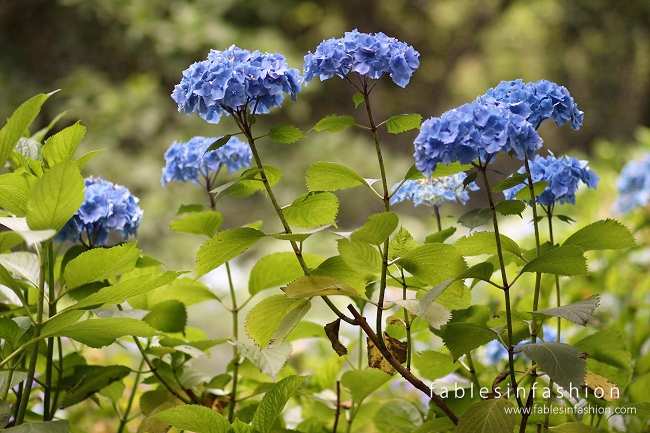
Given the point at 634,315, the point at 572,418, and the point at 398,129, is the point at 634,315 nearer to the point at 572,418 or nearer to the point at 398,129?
the point at 572,418

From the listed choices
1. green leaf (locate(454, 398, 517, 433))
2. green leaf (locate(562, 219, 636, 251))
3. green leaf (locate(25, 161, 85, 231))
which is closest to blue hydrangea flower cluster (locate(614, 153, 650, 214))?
green leaf (locate(562, 219, 636, 251))

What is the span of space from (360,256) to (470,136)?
0.15 metres

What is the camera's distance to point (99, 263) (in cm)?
56

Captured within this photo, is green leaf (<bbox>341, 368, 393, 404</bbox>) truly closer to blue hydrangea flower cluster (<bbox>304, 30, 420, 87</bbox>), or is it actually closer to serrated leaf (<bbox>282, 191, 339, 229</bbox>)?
serrated leaf (<bbox>282, 191, 339, 229</bbox>)

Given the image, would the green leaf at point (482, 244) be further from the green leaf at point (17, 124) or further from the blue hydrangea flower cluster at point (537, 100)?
the green leaf at point (17, 124)

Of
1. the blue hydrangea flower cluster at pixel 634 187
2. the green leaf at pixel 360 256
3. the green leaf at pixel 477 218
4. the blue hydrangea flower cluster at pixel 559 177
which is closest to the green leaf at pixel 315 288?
the green leaf at pixel 360 256

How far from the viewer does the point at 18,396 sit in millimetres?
684

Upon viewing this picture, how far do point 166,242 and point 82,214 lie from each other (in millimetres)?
2212

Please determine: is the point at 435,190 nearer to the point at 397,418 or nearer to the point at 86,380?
the point at 397,418

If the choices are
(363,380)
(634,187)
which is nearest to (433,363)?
(363,380)

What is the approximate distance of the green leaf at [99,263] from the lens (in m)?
0.56

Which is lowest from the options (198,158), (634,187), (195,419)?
(195,419)

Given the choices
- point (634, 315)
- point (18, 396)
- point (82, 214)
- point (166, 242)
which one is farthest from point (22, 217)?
point (166, 242)

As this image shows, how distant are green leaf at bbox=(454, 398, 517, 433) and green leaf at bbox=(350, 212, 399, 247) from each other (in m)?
0.17
